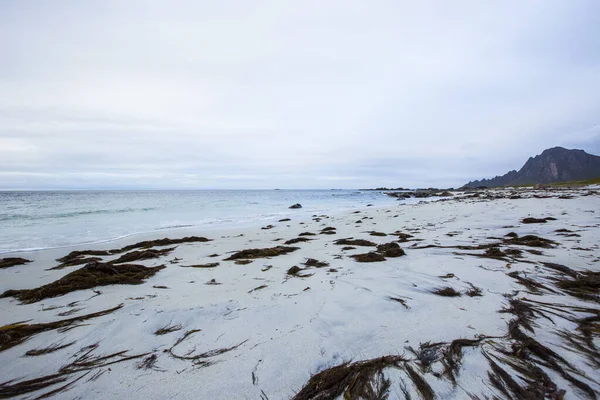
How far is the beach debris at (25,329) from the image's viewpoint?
7.74ft

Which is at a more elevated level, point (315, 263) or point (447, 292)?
point (447, 292)

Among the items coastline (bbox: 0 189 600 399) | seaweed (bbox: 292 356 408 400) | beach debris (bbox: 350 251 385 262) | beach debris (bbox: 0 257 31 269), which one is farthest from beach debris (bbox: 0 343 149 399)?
beach debris (bbox: 0 257 31 269)

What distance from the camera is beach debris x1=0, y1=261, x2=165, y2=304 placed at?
3609 millimetres

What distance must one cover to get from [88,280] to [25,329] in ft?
5.00

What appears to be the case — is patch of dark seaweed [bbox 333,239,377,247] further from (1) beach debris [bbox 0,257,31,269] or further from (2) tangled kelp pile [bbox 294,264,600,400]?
(1) beach debris [bbox 0,257,31,269]

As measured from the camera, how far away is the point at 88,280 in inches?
156

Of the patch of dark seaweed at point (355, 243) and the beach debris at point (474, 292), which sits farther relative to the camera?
the patch of dark seaweed at point (355, 243)

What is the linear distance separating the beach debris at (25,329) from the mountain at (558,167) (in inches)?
4042

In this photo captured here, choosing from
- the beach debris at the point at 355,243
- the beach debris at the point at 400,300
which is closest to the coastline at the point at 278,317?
the beach debris at the point at 400,300

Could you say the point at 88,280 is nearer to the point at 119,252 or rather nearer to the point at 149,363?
the point at 149,363

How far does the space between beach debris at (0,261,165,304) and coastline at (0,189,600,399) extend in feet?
0.51

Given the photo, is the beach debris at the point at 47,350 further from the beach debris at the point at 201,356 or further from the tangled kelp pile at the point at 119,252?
the tangled kelp pile at the point at 119,252

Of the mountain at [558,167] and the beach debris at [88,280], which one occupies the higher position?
the mountain at [558,167]

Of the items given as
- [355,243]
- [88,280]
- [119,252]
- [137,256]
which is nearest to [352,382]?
[88,280]
